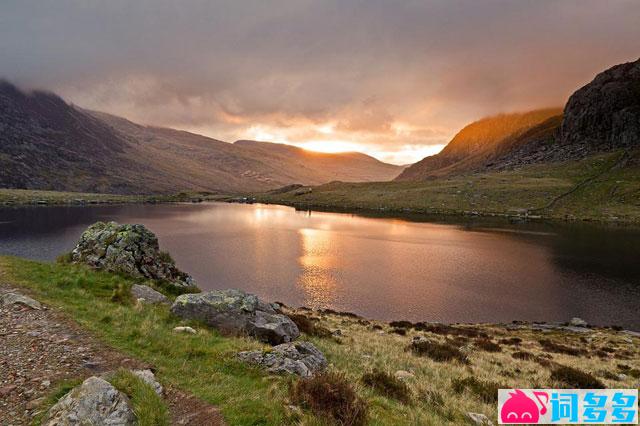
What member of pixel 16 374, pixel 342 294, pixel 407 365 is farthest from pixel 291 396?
pixel 342 294

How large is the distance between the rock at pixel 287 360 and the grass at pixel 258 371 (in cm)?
55

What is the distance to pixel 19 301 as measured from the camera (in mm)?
15602

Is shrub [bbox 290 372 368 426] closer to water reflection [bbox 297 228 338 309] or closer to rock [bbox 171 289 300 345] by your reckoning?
rock [bbox 171 289 300 345]

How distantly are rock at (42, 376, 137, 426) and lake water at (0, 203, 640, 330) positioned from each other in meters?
39.4

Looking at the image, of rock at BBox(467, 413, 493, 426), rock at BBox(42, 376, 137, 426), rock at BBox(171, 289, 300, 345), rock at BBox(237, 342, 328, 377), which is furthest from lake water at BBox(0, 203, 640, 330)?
rock at BBox(42, 376, 137, 426)

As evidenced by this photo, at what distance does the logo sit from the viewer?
1299 cm

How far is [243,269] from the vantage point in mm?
63250

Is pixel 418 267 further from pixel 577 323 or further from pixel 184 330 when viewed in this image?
pixel 184 330

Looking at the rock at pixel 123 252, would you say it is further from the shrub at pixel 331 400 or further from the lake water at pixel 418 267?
the lake water at pixel 418 267

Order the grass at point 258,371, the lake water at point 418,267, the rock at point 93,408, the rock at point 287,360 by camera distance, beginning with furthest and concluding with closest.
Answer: the lake water at point 418,267 < the rock at point 287,360 < the grass at point 258,371 < the rock at point 93,408

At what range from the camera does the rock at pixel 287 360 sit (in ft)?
43.3

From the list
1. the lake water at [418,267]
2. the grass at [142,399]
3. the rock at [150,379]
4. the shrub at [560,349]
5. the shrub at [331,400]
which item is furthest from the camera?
the lake water at [418,267]

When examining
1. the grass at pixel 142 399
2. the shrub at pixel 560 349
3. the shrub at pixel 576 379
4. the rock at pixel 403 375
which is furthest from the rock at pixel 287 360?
the shrub at pixel 560 349

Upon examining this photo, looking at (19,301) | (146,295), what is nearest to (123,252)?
(146,295)
